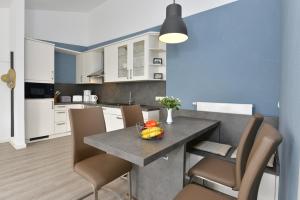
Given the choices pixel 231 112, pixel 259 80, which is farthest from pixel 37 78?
pixel 259 80

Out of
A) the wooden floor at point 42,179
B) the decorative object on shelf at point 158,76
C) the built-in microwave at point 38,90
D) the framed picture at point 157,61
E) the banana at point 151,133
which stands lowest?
the wooden floor at point 42,179

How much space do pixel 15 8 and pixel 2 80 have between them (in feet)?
4.89

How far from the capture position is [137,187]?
1768mm

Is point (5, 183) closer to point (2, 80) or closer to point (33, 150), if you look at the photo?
point (33, 150)

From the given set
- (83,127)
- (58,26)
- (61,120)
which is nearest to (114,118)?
(61,120)

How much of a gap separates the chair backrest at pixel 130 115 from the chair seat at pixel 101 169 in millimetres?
476

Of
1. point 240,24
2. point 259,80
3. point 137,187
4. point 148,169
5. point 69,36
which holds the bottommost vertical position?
point 137,187

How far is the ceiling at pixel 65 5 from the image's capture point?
388 centimetres

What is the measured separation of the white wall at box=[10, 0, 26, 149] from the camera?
327 centimetres

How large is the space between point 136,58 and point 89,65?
174 centimetres

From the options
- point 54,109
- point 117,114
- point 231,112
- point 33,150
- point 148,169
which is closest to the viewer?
point 148,169

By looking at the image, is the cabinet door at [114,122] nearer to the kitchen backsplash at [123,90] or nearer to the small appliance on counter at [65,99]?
the kitchen backsplash at [123,90]

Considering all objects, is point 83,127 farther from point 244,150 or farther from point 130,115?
point 244,150

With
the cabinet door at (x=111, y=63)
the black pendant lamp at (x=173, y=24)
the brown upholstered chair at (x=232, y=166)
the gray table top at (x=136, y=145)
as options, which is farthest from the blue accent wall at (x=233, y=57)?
the cabinet door at (x=111, y=63)
